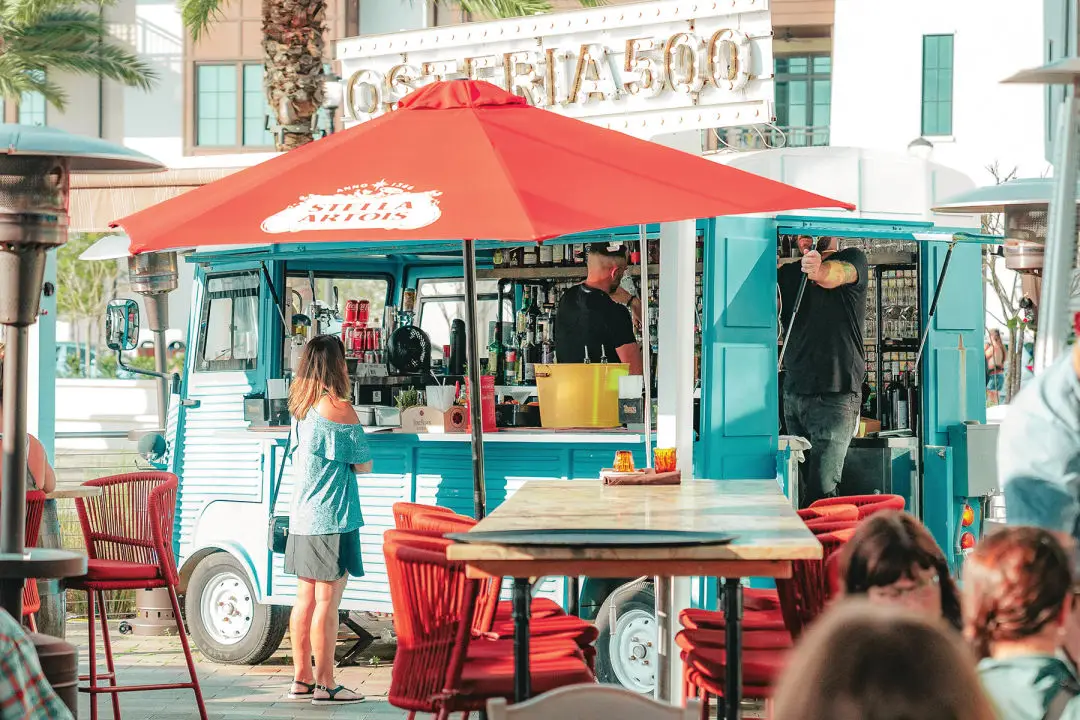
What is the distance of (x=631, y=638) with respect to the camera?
7.57 metres

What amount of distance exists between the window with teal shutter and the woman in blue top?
72.3ft

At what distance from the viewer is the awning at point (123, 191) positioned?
8.48 m

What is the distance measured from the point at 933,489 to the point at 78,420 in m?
24.7

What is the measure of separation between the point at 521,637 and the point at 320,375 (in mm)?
3783

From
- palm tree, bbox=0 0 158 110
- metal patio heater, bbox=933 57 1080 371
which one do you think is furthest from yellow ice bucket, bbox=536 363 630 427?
palm tree, bbox=0 0 158 110

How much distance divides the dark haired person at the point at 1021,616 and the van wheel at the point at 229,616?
6284mm

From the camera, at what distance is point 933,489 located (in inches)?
338

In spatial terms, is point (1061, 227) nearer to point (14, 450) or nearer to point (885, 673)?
point (885, 673)

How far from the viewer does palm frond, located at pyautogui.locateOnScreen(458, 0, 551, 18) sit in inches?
725

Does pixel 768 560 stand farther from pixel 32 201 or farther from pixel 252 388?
pixel 252 388

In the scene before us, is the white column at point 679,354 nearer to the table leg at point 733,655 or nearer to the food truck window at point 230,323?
the table leg at point 733,655

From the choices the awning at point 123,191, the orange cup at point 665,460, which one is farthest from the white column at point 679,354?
the awning at point 123,191

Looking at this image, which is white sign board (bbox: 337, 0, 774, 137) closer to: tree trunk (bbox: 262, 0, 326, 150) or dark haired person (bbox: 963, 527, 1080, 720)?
dark haired person (bbox: 963, 527, 1080, 720)

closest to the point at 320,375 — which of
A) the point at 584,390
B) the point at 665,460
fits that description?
the point at 584,390
